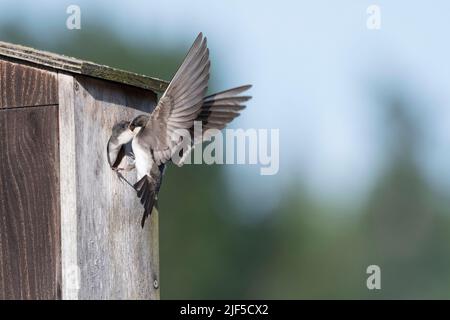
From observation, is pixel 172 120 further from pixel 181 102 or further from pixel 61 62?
pixel 61 62

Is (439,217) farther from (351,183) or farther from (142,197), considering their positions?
(142,197)

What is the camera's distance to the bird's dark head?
6344 millimetres

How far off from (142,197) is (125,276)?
0.39m

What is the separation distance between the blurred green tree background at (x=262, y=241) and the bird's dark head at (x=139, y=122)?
21.9 meters

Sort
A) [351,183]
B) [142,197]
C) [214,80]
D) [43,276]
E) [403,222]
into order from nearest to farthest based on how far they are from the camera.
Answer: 1. [43,276]
2. [142,197]
3. [214,80]
4. [351,183]
5. [403,222]

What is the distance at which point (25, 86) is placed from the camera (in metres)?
6.13

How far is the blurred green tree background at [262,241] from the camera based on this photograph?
31844 millimetres

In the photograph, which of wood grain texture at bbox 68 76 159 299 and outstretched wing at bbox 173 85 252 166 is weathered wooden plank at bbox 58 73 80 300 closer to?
wood grain texture at bbox 68 76 159 299

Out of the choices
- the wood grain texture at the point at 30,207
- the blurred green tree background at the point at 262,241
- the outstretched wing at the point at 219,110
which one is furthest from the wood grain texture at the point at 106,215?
the blurred green tree background at the point at 262,241

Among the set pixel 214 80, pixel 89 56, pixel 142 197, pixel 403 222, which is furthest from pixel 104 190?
pixel 403 222

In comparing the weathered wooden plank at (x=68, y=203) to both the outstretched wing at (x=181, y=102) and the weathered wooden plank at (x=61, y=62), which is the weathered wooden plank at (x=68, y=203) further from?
the outstretched wing at (x=181, y=102)

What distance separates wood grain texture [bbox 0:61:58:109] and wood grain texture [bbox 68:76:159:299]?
0.13 m

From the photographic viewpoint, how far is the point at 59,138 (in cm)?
602

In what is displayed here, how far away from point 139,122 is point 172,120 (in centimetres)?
16
